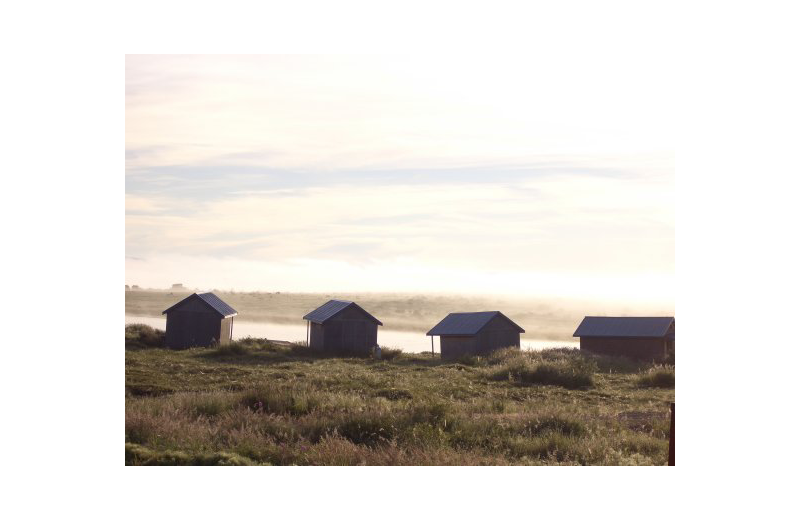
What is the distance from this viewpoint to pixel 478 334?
49.7 m

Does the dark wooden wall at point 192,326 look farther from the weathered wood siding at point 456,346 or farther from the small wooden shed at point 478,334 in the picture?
the weathered wood siding at point 456,346

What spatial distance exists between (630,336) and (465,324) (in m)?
10.8

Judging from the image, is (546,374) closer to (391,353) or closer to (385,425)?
(391,353)

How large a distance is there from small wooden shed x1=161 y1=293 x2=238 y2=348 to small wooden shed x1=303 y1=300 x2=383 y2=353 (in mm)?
6594

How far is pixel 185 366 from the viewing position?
114 ft

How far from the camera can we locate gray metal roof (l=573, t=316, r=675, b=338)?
4797cm

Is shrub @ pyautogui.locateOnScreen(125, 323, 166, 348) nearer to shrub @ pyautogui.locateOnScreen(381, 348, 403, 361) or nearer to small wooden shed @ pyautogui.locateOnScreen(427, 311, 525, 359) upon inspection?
shrub @ pyautogui.locateOnScreen(381, 348, 403, 361)

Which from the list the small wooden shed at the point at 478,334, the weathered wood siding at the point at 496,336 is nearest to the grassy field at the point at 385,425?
the small wooden shed at the point at 478,334

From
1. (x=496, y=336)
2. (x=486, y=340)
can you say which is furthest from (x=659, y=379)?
(x=496, y=336)

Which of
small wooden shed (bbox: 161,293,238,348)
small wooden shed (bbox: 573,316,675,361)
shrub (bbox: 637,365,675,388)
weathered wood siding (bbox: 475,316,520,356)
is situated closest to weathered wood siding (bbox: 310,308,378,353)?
small wooden shed (bbox: 161,293,238,348)
